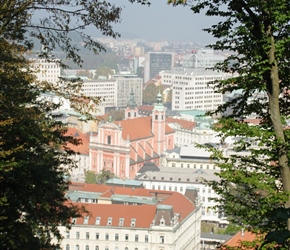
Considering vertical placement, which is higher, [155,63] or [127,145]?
[155,63]

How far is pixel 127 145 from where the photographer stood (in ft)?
186

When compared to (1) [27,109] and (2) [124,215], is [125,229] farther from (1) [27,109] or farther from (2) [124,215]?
(1) [27,109]

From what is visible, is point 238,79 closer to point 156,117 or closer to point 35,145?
point 35,145

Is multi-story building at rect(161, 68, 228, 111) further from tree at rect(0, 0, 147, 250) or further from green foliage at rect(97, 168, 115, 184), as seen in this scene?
tree at rect(0, 0, 147, 250)

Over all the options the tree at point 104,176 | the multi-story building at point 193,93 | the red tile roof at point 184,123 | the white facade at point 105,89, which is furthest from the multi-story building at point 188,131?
the white facade at point 105,89

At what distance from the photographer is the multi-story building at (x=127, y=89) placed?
11277cm

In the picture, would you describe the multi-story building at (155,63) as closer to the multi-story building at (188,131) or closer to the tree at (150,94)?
the tree at (150,94)

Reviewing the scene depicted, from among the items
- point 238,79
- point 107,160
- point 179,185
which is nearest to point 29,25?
point 238,79

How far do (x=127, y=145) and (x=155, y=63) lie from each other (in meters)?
97.0

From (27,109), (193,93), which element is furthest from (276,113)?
(193,93)

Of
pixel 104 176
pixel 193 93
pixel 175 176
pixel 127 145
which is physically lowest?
pixel 104 176

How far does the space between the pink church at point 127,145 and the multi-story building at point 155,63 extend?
87767mm

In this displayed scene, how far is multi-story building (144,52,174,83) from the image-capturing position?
493 ft

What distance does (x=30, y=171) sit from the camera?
9.16 meters
